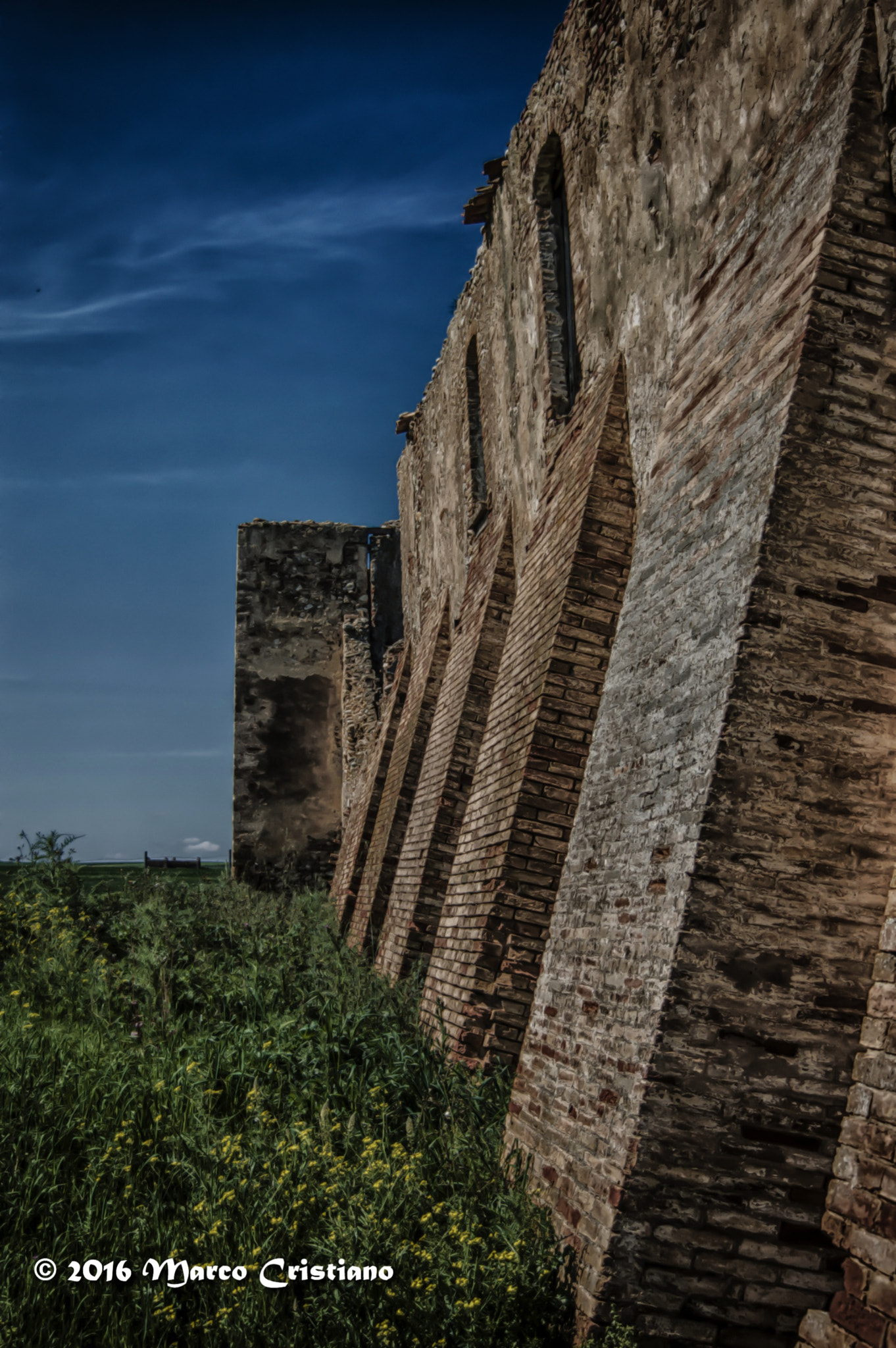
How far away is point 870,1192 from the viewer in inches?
104

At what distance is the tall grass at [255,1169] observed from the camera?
2.95 metres

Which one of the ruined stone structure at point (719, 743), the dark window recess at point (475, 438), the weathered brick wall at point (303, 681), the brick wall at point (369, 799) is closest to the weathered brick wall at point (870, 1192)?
the ruined stone structure at point (719, 743)

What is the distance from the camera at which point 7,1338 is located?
A: 2.92 metres

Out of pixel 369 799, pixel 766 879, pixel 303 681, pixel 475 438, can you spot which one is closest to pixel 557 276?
pixel 475 438

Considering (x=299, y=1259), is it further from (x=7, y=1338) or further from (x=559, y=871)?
(x=559, y=871)

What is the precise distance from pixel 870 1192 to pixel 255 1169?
92.1 inches

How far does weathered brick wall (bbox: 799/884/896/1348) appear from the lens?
2500 millimetres

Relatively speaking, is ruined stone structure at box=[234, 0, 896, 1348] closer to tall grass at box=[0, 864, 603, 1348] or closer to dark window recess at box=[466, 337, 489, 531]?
tall grass at box=[0, 864, 603, 1348]

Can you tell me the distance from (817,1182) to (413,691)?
343 inches

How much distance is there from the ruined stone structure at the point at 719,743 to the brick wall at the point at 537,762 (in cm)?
→ 2

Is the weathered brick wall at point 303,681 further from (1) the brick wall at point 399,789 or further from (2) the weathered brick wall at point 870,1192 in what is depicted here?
(2) the weathered brick wall at point 870,1192

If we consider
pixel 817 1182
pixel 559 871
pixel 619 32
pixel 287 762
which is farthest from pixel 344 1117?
pixel 287 762

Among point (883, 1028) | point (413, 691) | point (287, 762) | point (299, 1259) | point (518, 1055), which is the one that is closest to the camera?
point (883, 1028)

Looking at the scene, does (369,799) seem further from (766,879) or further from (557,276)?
(766,879)
